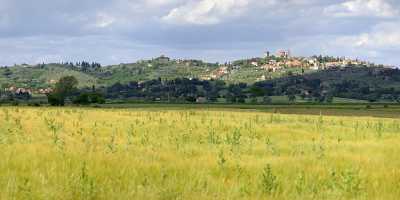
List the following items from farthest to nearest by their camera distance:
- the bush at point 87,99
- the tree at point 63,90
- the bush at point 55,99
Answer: the tree at point 63,90 < the bush at point 87,99 < the bush at point 55,99

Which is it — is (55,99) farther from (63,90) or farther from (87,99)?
(63,90)

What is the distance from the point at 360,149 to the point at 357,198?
981cm

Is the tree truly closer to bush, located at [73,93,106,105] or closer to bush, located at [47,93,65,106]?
bush, located at [47,93,65,106]

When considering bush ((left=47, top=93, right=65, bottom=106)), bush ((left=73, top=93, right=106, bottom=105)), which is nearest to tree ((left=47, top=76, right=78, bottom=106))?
bush ((left=47, top=93, right=65, bottom=106))

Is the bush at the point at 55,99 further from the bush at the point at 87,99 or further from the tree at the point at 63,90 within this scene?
the bush at the point at 87,99

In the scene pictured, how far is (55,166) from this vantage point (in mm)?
10922

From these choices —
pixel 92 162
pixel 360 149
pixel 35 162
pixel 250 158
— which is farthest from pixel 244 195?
pixel 360 149

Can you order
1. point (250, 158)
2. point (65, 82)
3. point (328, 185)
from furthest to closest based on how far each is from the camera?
point (65, 82) < point (250, 158) < point (328, 185)

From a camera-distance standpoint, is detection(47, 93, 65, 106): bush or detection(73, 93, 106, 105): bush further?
detection(73, 93, 106, 105): bush

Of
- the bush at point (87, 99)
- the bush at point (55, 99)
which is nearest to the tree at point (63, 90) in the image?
the bush at point (55, 99)

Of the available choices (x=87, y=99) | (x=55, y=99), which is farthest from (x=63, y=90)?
(x=55, y=99)

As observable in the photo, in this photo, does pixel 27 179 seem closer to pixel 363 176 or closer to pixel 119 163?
pixel 119 163

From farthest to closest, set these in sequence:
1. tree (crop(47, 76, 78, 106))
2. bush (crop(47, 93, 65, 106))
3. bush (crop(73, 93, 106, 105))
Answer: tree (crop(47, 76, 78, 106)), bush (crop(73, 93, 106, 105)), bush (crop(47, 93, 65, 106))

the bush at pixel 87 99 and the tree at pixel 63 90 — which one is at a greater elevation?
the tree at pixel 63 90
